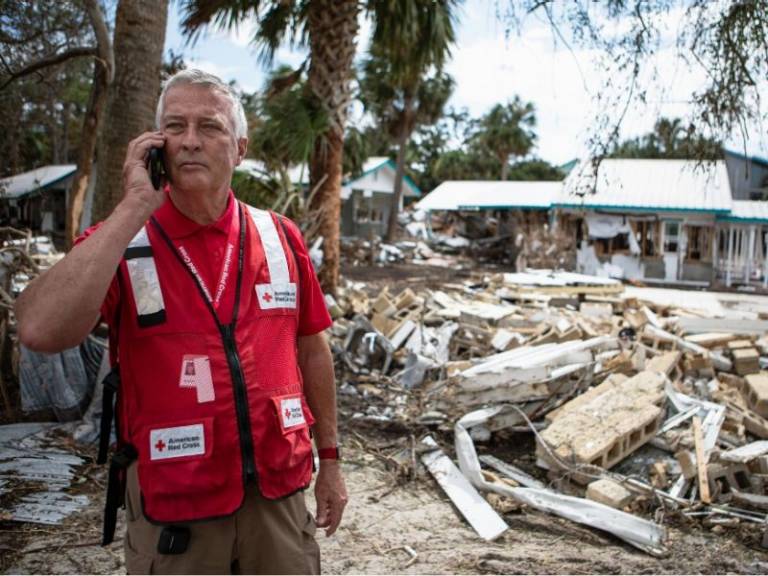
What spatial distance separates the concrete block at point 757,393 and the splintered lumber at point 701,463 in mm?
1635

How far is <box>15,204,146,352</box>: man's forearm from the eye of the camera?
1606 millimetres

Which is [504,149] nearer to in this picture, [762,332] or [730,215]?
[730,215]

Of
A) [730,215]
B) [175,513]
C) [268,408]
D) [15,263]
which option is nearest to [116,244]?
[268,408]

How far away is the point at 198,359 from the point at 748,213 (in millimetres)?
24981

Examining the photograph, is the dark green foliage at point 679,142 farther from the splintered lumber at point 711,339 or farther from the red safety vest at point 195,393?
the splintered lumber at point 711,339

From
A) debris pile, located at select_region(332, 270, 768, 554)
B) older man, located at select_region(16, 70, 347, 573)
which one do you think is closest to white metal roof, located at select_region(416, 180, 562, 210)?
debris pile, located at select_region(332, 270, 768, 554)

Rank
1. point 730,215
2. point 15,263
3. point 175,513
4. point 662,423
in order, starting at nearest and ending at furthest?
1. point 175,513
2. point 15,263
3. point 662,423
4. point 730,215

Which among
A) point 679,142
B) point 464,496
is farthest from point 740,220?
point 464,496

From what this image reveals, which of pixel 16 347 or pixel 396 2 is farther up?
pixel 396 2

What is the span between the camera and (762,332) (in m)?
11.0

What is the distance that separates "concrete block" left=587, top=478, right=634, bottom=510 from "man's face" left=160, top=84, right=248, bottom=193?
409 centimetres

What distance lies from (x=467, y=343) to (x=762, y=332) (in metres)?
5.35

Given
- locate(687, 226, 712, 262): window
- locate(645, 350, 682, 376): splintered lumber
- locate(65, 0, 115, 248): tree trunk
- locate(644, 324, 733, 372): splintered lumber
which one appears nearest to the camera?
locate(65, 0, 115, 248): tree trunk

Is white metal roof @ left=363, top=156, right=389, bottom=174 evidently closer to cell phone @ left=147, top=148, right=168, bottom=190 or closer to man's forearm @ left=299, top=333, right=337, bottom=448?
man's forearm @ left=299, top=333, right=337, bottom=448
